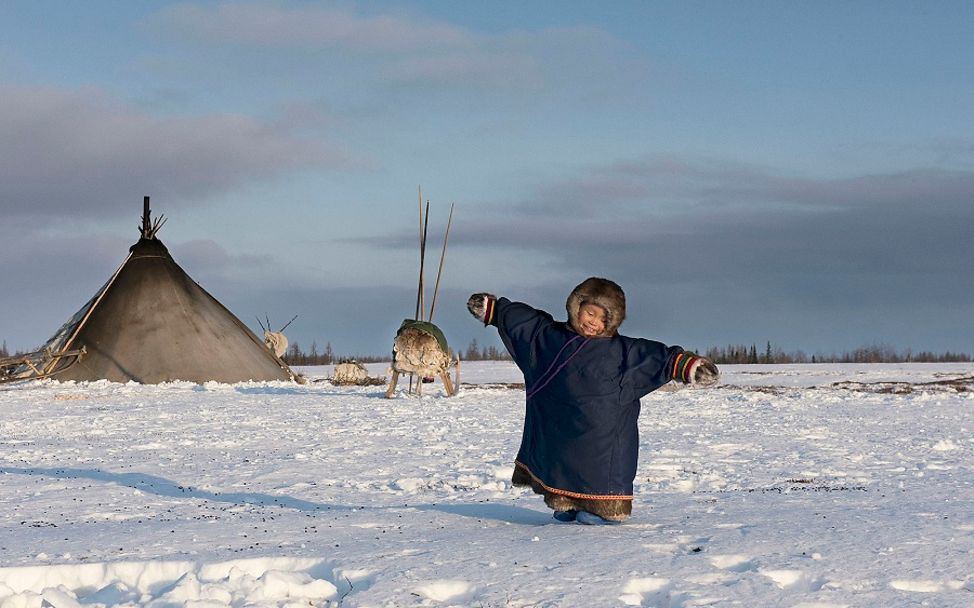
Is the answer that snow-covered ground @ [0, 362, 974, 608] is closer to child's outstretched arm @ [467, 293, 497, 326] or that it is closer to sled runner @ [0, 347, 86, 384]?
child's outstretched arm @ [467, 293, 497, 326]

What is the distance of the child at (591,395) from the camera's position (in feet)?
19.3

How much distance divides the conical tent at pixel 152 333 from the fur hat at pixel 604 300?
58.1 feet

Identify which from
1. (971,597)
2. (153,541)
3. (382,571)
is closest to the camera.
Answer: (971,597)

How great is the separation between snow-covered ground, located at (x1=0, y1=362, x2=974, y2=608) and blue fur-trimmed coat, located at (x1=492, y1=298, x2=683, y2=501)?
29 cm

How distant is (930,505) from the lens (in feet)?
21.6

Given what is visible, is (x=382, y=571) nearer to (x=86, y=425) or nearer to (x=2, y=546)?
(x=2, y=546)

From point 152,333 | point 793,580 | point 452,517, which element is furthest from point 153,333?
point 793,580

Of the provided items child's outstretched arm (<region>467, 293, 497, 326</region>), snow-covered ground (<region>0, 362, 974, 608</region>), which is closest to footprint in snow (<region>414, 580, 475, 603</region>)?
snow-covered ground (<region>0, 362, 974, 608</region>)

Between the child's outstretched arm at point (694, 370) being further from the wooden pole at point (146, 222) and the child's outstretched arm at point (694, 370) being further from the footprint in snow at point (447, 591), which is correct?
the wooden pole at point (146, 222)

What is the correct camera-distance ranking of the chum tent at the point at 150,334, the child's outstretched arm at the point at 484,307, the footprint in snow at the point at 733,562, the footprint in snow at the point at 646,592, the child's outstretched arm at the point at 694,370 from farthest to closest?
1. the chum tent at the point at 150,334
2. the child's outstretched arm at the point at 484,307
3. the child's outstretched arm at the point at 694,370
4. the footprint in snow at the point at 733,562
5. the footprint in snow at the point at 646,592

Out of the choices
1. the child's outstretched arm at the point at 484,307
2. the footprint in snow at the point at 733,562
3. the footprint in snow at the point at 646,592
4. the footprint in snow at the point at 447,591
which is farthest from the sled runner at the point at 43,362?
the footprint in snow at the point at 646,592

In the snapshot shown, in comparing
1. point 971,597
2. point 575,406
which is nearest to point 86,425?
point 575,406

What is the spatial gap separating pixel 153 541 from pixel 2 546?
82cm

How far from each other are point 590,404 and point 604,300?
598mm
